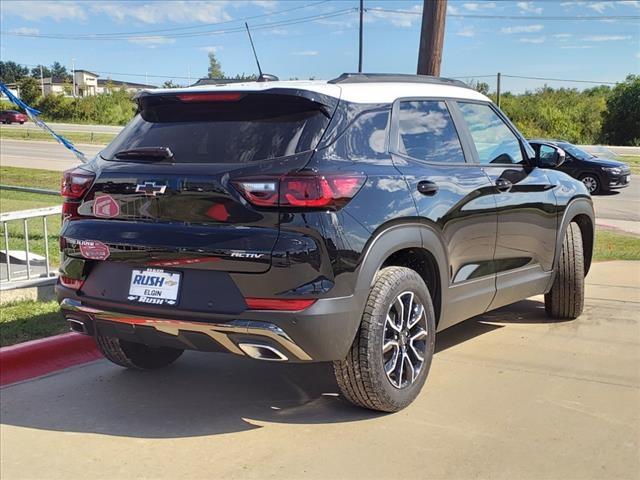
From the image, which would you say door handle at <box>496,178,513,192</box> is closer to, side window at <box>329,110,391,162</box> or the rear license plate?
side window at <box>329,110,391,162</box>

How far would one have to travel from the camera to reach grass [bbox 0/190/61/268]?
29.5 ft

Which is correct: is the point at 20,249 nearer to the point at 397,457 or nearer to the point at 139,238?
the point at 139,238

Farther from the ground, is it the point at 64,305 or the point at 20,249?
the point at 64,305

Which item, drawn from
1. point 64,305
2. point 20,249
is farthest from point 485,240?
point 20,249

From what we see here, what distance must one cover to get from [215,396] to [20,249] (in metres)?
5.88

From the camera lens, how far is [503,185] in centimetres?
475

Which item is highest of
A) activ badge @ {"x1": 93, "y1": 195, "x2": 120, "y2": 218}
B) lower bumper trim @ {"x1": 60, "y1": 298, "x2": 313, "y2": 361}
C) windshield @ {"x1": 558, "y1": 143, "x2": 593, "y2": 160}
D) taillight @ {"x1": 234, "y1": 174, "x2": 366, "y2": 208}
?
taillight @ {"x1": 234, "y1": 174, "x2": 366, "y2": 208}

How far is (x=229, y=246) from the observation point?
335 cm

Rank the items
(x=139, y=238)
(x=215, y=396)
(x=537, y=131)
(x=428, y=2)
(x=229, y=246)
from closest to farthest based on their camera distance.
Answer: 1. (x=229, y=246)
2. (x=139, y=238)
3. (x=215, y=396)
4. (x=428, y=2)
5. (x=537, y=131)

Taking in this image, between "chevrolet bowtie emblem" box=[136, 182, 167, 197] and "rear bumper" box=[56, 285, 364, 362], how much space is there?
604 mm

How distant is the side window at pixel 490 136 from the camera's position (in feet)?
15.6

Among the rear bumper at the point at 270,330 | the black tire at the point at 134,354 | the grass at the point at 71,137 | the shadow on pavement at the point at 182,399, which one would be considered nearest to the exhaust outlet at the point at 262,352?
the rear bumper at the point at 270,330

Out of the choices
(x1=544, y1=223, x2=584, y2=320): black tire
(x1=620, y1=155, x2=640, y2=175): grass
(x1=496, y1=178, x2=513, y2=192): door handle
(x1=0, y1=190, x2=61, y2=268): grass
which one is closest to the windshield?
(x1=620, y1=155, x2=640, y2=175): grass

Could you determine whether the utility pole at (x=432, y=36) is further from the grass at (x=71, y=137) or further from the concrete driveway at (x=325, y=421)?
the grass at (x=71, y=137)
